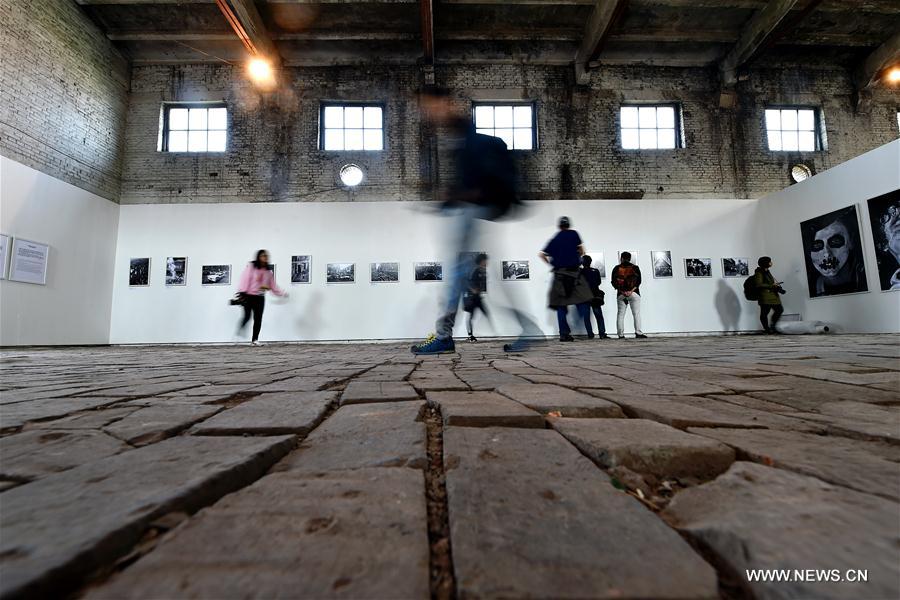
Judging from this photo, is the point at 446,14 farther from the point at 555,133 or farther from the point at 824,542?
the point at 824,542

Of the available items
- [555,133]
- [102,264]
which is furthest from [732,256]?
[102,264]

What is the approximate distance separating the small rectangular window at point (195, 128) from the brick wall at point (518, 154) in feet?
0.71

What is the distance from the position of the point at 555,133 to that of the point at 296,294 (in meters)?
6.92

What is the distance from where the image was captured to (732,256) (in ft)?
32.3

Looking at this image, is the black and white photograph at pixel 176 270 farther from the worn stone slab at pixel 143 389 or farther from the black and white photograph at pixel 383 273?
the worn stone slab at pixel 143 389

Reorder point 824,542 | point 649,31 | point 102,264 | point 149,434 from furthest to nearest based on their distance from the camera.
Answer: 1. point 649,31
2. point 102,264
3. point 149,434
4. point 824,542

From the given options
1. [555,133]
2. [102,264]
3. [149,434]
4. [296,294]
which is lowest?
[149,434]

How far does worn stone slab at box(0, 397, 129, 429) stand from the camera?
3.77ft

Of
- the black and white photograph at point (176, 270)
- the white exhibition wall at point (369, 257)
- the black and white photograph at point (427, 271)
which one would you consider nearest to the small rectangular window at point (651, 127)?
the white exhibition wall at point (369, 257)

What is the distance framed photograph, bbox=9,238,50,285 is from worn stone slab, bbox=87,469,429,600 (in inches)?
394

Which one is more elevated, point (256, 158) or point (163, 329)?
point (256, 158)

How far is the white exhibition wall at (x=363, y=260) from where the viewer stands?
366 inches

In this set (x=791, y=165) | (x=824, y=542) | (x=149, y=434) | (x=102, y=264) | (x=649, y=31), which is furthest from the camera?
(x=791, y=165)

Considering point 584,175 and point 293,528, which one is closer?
point 293,528
